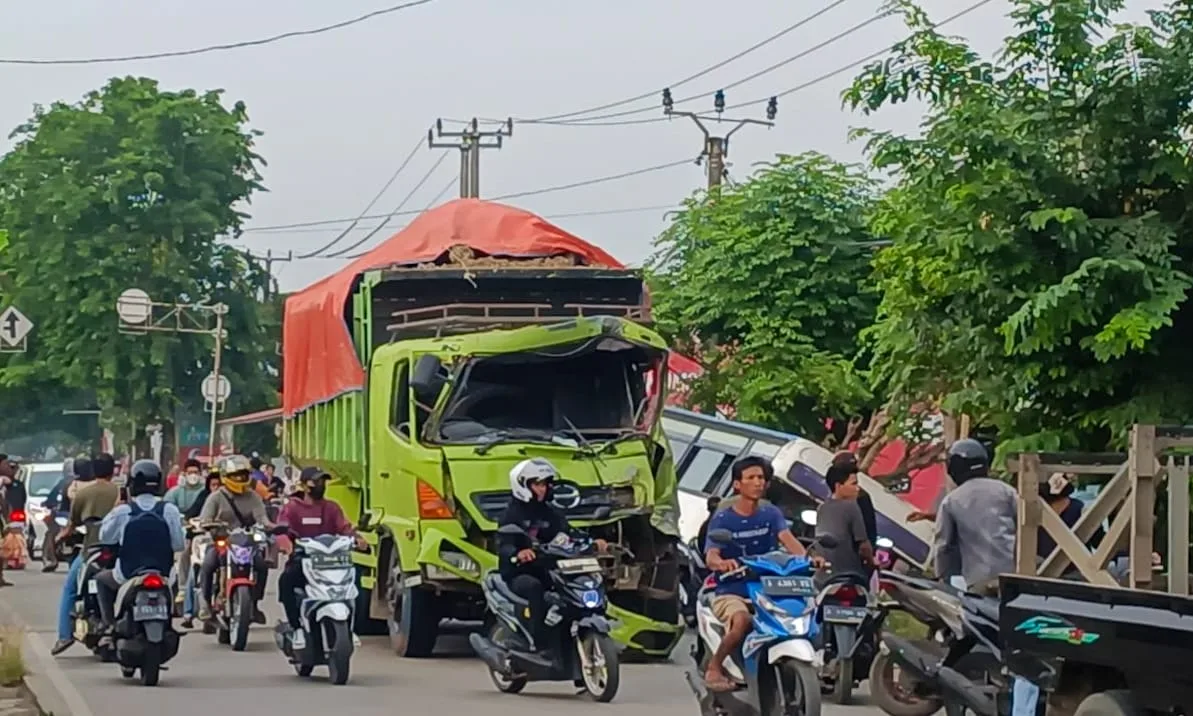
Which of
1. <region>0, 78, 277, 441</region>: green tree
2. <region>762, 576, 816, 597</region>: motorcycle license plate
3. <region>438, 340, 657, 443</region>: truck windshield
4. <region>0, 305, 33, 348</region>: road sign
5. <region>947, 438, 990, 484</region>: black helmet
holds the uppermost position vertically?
<region>0, 78, 277, 441</region>: green tree

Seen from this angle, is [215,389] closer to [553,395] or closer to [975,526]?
[553,395]

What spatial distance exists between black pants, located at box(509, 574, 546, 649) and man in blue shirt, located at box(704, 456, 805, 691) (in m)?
2.56

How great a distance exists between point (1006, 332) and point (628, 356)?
3956mm

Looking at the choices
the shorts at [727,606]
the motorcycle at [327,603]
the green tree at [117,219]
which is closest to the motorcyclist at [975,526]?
the shorts at [727,606]

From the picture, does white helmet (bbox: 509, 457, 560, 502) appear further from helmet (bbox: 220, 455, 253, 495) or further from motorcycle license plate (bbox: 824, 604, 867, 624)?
helmet (bbox: 220, 455, 253, 495)

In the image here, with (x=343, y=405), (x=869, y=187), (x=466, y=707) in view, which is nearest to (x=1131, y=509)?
(x=466, y=707)

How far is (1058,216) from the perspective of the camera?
14602mm

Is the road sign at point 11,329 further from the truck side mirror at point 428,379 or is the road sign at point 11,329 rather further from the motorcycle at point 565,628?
the motorcycle at point 565,628

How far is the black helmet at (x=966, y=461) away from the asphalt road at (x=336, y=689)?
92.3 inches

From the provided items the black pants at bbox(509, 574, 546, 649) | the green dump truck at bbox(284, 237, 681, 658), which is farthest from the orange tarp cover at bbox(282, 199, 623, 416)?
the black pants at bbox(509, 574, 546, 649)

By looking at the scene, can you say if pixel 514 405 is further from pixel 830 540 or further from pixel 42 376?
pixel 42 376

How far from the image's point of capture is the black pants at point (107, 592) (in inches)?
592

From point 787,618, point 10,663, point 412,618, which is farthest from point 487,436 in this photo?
point 787,618

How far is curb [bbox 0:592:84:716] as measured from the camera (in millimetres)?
13164
